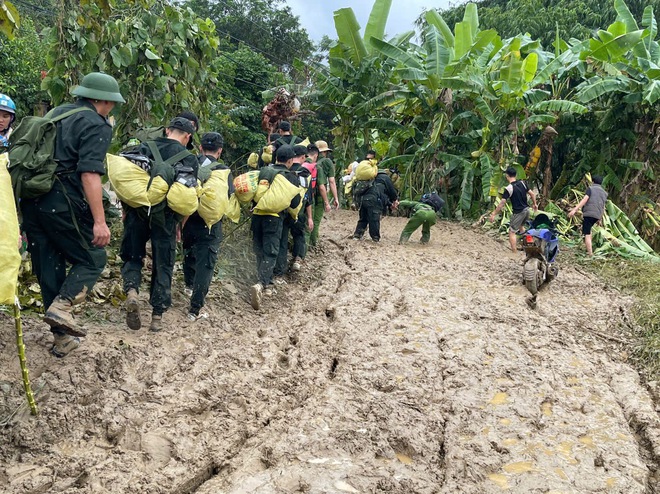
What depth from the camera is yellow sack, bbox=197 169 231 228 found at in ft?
16.9

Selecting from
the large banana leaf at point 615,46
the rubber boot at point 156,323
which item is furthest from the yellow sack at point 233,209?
the large banana leaf at point 615,46

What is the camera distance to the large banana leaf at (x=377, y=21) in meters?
14.0

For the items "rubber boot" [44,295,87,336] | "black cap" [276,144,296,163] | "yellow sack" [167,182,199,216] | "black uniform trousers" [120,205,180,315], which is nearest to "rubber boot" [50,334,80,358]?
"rubber boot" [44,295,87,336]

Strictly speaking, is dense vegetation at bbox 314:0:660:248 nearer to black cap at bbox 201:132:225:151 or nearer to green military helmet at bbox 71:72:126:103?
black cap at bbox 201:132:225:151

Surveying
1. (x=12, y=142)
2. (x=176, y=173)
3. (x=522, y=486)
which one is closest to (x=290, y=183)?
(x=176, y=173)

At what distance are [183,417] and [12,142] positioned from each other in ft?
6.95

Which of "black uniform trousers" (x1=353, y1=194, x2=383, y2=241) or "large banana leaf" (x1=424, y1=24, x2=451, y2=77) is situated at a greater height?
"large banana leaf" (x1=424, y1=24, x2=451, y2=77)

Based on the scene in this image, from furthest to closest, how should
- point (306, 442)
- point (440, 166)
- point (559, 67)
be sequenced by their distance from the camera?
point (440, 166) < point (559, 67) < point (306, 442)

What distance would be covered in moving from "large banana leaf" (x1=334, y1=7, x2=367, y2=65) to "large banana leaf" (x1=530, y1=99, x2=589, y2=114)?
13.5ft

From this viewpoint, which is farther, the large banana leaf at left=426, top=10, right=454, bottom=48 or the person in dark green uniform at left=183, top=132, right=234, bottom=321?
the large banana leaf at left=426, top=10, right=454, bottom=48

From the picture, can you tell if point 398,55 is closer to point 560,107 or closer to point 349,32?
point 349,32

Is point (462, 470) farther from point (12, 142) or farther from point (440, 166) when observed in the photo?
point (440, 166)

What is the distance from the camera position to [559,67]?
12.8 m

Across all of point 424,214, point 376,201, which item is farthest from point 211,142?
point 424,214
